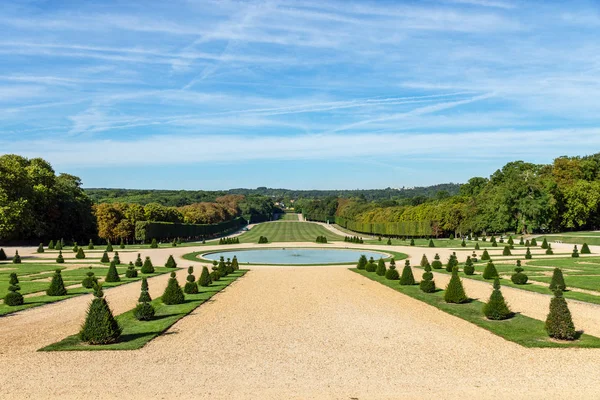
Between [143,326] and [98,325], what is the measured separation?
287cm

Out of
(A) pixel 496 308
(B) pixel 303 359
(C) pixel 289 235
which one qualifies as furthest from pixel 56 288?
(C) pixel 289 235

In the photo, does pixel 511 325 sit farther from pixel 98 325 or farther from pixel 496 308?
pixel 98 325

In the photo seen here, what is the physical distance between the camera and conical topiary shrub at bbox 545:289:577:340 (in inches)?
587

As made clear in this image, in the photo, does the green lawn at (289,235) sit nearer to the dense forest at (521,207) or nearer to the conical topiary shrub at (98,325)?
the dense forest at (521,207)

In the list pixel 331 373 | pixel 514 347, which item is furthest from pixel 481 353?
pixel 331 373

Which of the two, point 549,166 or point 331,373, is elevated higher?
point 549,166

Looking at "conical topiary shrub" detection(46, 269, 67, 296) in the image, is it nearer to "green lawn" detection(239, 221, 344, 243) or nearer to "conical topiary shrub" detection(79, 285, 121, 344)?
"conical topiary shrub" detection(79, 285, 121, 344)

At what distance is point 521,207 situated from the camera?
7138 centimetres

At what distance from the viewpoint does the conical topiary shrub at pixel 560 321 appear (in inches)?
587

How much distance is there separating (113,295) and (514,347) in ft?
58.5

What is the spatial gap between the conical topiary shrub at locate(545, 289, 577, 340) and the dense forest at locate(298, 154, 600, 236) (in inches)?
2367

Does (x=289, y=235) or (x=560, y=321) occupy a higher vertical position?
(x=560, y=321)

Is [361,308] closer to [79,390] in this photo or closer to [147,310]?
[147,310]

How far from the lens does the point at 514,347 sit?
1452 cm
